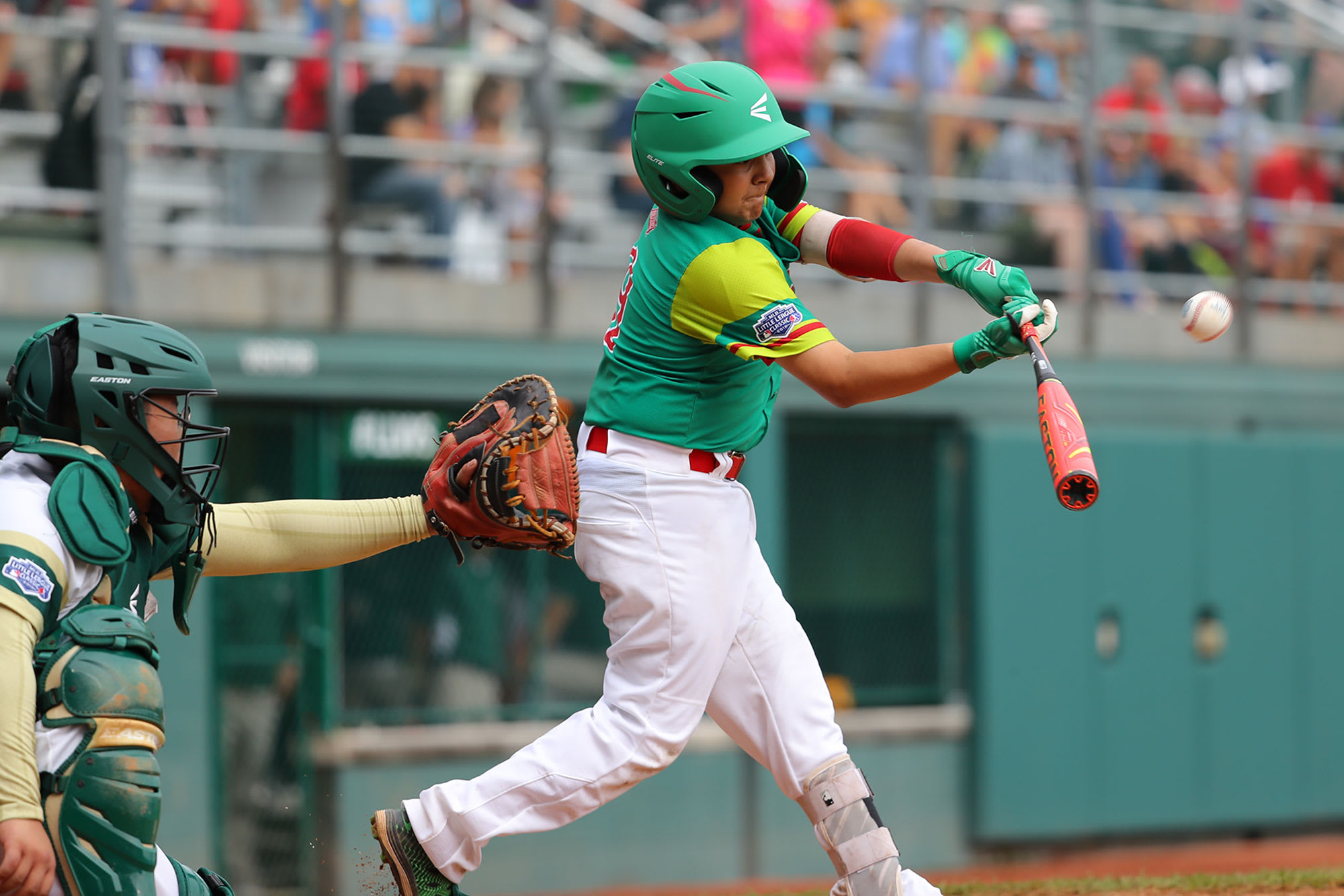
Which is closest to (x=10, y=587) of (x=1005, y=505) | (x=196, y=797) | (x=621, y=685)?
(x=621, y=685)

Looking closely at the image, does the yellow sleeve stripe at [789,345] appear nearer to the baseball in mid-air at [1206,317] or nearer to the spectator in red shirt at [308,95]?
the baseball in mid-air at [1206,317]

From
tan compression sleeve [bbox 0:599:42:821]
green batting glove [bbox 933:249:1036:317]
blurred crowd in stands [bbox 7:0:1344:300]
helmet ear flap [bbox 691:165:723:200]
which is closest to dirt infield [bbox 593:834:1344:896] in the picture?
blurred crowd in stands [bbox 7:0:1344:300]

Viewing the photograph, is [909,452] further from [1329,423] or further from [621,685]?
[621,685]

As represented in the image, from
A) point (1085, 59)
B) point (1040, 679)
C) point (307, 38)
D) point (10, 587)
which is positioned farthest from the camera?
point (1085, 59)

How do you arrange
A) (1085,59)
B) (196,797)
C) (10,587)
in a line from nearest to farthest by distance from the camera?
1. (10,587)
2. (196,797)
3. (1085,59)

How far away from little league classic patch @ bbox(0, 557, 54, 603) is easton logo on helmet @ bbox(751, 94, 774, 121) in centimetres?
174

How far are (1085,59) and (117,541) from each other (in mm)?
9411

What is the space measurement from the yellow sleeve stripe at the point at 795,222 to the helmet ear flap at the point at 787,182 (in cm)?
2

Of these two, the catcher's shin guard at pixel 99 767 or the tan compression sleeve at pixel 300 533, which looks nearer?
the catcher's shin guard at pixel 99 767

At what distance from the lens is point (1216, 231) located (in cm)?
1113

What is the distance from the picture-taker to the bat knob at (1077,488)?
9.70 ft

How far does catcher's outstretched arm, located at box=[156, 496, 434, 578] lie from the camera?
10.7 ft

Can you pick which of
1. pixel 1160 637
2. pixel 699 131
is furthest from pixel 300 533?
pixel 1160 637

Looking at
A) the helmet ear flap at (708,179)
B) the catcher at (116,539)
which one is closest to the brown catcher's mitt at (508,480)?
the catcher at (116,539)
